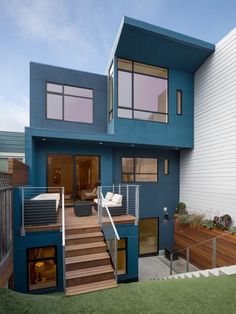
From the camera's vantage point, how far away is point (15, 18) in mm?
6719

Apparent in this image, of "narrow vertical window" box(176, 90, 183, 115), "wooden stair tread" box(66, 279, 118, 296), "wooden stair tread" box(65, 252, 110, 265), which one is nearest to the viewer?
"wooden stair tread" box(66, 279, 118, 296)

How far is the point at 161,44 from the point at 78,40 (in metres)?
4.37

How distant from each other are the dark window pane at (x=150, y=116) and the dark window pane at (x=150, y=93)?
7.9 inches

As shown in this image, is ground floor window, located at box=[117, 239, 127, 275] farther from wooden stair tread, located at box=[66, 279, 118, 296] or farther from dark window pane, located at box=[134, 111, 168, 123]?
dark window pane, located at box=[134, 111, 168, 123]

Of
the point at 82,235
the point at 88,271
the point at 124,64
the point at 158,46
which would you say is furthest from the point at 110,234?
the point at 158,46

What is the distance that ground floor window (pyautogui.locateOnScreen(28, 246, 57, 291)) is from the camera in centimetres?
582

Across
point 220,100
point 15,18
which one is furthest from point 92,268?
point 15,18

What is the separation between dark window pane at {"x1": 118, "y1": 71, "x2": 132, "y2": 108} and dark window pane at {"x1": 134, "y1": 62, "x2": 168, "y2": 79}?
53 centimetres

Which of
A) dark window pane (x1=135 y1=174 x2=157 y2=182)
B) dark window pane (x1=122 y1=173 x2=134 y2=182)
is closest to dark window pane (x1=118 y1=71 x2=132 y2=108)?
dark window pane (x1=122 y1=173 x2=134 y2=182)

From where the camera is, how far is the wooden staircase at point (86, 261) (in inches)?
174

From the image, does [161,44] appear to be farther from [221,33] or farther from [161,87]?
[221,33]

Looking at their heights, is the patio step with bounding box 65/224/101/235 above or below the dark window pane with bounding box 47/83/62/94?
below

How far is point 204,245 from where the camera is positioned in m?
7.63

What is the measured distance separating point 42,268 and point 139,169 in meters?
5.95
